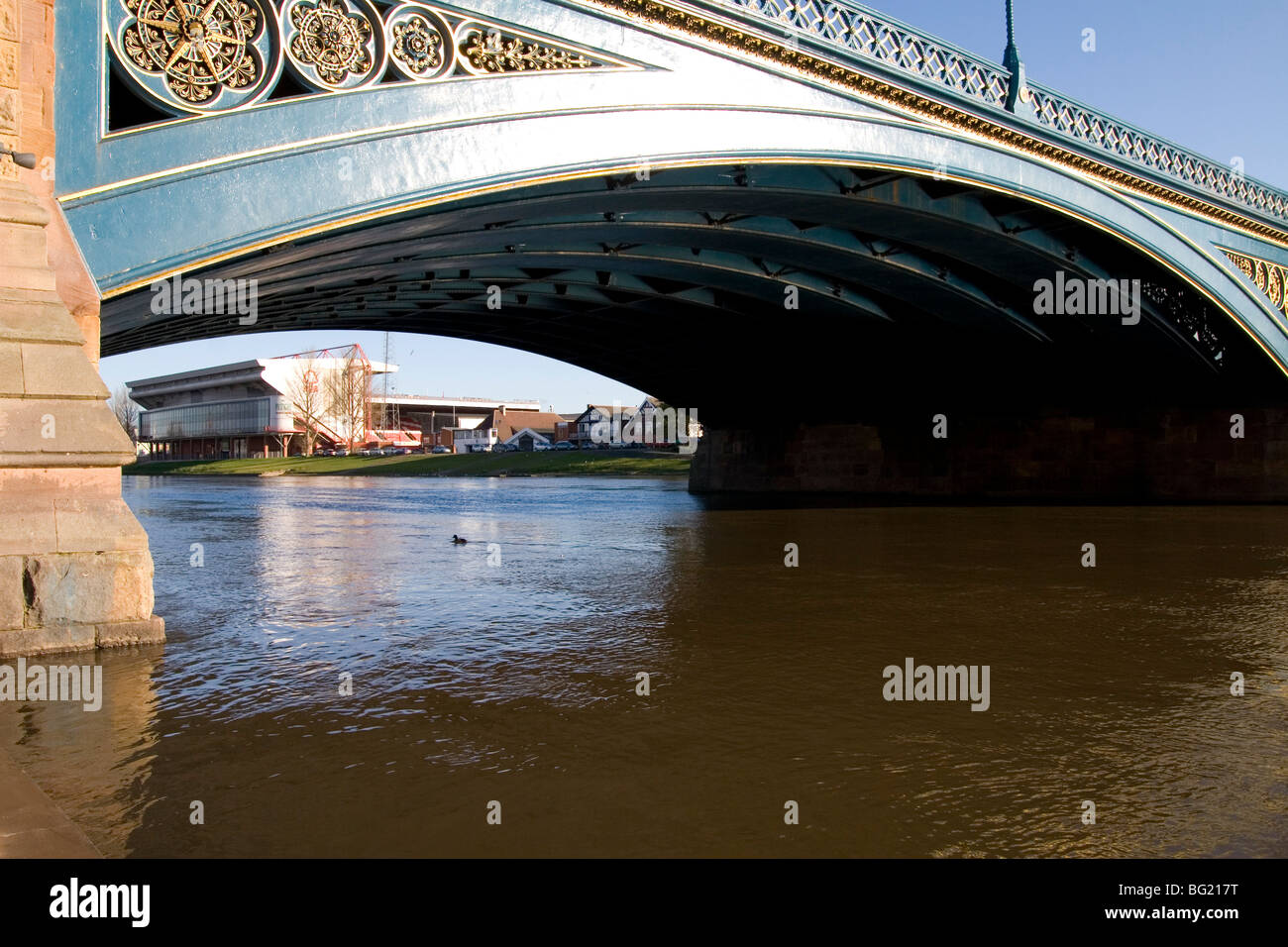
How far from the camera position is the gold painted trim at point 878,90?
37.0 feet

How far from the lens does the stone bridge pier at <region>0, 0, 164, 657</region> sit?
20.9 feet

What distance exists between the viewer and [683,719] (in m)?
5.24

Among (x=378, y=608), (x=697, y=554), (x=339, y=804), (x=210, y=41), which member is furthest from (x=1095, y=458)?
(x=339, y=804)

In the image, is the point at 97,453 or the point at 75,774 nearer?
the point at 75,774

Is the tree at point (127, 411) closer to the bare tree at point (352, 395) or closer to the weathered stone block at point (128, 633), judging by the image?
the bare tree at point (352, 395)

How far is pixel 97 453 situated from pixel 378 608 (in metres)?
3.23

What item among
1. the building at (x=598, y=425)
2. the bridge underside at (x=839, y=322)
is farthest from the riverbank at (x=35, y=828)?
the building at (x=598, y=425)

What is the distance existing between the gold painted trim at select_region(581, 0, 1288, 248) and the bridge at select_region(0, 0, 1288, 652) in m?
0.05

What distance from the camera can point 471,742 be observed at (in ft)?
15.7

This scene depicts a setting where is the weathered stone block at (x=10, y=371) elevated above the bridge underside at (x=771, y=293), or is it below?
below

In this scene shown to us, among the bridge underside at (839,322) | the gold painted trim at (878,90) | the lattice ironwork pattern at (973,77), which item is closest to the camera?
the gold painted trim at (878,90)

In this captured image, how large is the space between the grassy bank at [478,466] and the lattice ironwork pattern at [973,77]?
111ft

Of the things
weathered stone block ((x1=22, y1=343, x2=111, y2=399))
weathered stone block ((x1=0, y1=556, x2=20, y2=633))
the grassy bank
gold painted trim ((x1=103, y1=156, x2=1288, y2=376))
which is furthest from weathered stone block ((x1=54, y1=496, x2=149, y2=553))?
the grassy bank
